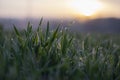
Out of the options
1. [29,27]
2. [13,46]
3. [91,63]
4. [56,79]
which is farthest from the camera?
[29,27]

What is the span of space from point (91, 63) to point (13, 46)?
1.86 feet

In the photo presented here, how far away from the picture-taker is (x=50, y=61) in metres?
2.27

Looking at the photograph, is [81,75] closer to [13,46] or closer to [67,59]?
[67,59]

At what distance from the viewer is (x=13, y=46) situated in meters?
2.39

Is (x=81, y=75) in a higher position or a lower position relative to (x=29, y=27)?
lower

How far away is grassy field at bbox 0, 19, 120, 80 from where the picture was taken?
2.00m

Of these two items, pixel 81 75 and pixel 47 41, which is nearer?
pixel 81 75

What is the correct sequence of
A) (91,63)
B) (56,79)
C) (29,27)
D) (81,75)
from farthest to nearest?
1. (29,27)
2. (91,63)
3. (81,75)
4. (56,79)

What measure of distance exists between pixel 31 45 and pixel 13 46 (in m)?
0.13

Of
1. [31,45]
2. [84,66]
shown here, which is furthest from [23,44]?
[84,66]

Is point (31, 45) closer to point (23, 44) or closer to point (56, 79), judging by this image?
point (23, 44)

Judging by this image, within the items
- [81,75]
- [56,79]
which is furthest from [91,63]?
[56,79]

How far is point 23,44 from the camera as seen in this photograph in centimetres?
240

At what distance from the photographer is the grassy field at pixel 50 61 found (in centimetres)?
200
